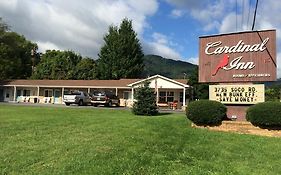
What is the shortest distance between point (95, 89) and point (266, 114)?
115ft

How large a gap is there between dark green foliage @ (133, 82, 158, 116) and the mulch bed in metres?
8.81

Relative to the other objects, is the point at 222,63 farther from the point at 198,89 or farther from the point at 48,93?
the point at 48,93

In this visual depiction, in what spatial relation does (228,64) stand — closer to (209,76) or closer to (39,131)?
(209,76)

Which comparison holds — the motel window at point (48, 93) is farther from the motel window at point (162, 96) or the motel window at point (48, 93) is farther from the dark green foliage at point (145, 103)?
the dark green foliage at point (145, 103)

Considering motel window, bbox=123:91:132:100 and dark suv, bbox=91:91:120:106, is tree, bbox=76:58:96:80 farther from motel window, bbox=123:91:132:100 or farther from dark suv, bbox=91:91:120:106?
dark suv, bbox=91:91:120:106

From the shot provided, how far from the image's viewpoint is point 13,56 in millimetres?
65438

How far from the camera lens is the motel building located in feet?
140

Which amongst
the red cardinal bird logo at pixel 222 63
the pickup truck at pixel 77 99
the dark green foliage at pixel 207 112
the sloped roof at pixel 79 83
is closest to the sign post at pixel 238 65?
the red cardinal bird logo at pixel 222 63

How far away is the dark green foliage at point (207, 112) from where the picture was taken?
1636 cm

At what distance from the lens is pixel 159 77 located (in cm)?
4306

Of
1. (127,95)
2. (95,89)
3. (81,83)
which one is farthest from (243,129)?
(81,83)

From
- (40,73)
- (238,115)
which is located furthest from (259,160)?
(40,73)

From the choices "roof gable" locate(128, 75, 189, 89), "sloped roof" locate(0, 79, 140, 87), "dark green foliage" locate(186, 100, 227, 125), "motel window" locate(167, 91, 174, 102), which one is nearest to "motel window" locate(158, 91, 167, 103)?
"motel window" locate(167, 91, 174, 102)

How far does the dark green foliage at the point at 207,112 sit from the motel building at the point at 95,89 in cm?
2221
